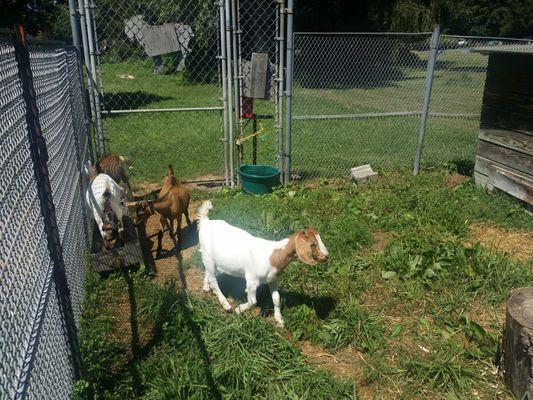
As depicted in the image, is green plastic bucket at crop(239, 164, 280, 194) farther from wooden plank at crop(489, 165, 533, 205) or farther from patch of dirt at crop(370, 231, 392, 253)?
wooden plank at crop(489, 165, 533, 205)

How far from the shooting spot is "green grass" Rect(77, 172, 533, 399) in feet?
11.1

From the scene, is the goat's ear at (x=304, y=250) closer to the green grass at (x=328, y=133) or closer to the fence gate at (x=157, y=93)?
the fence gate at (x=157, y=93)

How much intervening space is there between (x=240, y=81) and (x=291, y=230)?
8.40ft

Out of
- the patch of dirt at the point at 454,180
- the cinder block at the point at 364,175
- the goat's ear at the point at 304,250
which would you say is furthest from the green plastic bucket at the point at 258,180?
the goat's ear at the point at 304,250

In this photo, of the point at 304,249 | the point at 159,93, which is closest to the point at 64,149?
the point at 304,249

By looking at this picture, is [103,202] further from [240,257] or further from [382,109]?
[382,109]

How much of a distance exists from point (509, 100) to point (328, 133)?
16.1 feet

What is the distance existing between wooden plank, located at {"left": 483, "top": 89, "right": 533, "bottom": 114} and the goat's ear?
4.69m

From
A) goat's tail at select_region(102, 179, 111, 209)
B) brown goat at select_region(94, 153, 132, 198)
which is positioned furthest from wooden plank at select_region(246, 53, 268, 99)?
goat's tail at select_region(102, 179, 111, 209)

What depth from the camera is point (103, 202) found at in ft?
16.7

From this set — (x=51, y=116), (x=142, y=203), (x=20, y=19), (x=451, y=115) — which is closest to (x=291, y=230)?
(x=142, y=203)

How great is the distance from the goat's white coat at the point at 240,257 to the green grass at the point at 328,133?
3.29 meters

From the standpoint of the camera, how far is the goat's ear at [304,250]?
3.70 meters

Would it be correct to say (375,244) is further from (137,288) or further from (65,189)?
(65,189)
